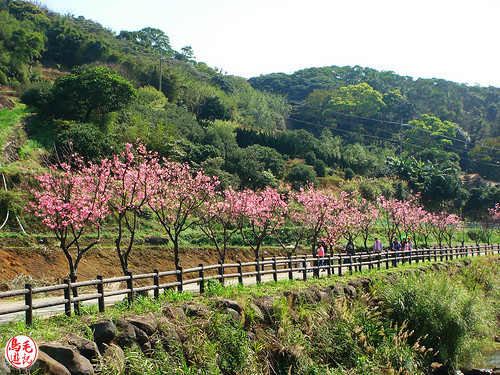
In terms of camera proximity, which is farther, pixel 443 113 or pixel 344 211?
pixel 443 113

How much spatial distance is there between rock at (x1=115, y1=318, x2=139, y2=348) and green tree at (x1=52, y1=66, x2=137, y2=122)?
39.9 metres

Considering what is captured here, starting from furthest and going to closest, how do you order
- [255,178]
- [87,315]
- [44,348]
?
[255,178], [87,315], [44,348]

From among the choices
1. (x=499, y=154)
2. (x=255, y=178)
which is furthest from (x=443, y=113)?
(x=255, y=178)

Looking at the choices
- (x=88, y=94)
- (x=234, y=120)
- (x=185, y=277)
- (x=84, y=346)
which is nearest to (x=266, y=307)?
(x=84, y=346)

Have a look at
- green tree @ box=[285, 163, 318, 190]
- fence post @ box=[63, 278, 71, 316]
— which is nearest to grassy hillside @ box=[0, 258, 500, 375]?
fence post @ box=[63, 278, 71, 316]

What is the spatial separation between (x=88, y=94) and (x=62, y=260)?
24972 mm

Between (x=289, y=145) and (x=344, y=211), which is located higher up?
(x=289, y=145)

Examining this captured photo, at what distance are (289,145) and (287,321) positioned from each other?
2185 inches

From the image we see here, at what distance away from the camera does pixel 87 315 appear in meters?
10.9

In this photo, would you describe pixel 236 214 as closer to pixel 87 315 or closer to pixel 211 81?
pixel 87 315

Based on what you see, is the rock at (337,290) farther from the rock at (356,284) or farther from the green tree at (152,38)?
the green tree at (152,38)

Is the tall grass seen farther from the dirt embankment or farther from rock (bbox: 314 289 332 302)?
the dirt embankment

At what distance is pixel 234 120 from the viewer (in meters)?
77.4

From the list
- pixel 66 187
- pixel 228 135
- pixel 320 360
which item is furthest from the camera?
pixel 228 135
